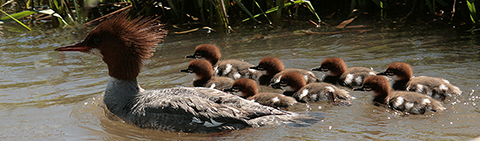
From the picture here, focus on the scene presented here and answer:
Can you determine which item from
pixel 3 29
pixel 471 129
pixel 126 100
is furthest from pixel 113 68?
pixel 3 29

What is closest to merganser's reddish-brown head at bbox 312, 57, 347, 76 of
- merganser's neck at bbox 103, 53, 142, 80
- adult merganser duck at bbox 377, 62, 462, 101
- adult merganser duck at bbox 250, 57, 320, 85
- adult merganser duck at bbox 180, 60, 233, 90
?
adult merganser duck at bbox 250, 57, 320, 85

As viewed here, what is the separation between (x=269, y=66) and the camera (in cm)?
536

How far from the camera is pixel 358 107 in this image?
4363 mm

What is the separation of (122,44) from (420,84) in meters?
2.87

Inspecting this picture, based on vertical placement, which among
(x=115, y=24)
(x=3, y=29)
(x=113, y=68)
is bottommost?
(x=3, y=29)

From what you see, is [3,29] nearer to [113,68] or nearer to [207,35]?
[207,35]

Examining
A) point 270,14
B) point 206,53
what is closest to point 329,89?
point 206,53

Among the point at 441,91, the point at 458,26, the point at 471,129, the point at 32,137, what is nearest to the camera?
the point at 471,129

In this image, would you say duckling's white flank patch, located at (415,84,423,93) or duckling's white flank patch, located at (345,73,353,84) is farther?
duckling's white flank patch, located at (345,73,353,84)

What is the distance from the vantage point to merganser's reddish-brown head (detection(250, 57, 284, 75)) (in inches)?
210

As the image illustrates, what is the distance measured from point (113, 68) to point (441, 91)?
10.1 feet

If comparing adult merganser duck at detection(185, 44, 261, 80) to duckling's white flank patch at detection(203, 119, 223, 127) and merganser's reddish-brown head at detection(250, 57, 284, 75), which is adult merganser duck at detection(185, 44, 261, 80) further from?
duckling's white flank patch at detection(203, 119, 223, 127)

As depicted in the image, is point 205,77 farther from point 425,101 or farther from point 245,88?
point 425,101

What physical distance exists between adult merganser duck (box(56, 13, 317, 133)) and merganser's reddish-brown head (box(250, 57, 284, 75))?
54.1 inches
